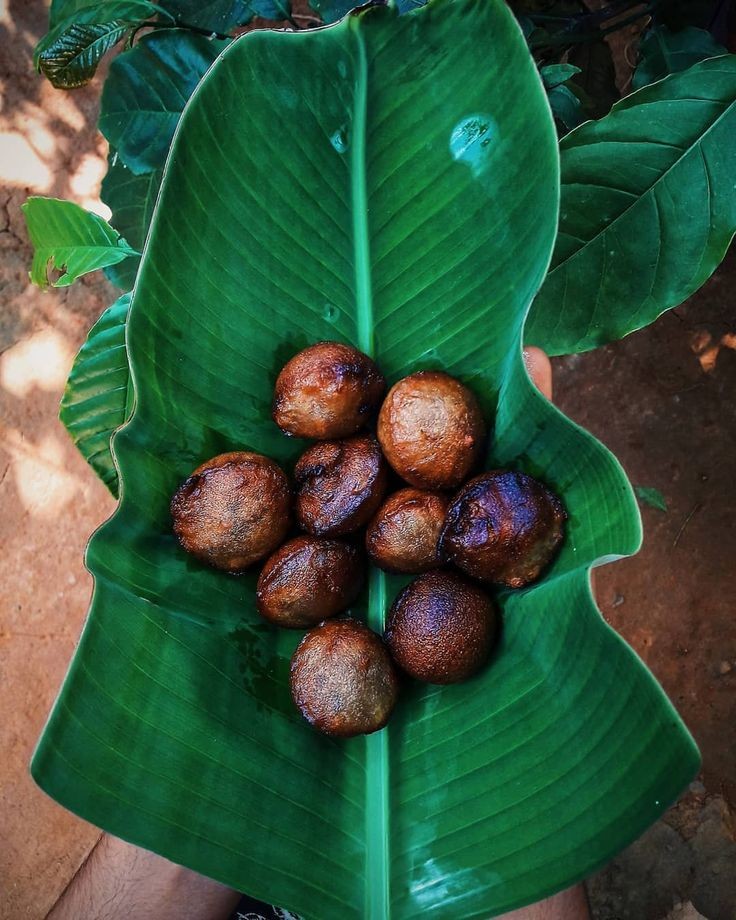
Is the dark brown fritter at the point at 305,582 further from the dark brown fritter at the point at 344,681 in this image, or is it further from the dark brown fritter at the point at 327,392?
the dark brown fritter at the point at 327,392

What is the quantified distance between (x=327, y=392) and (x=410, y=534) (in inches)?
11.2

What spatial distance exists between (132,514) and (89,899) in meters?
1.32

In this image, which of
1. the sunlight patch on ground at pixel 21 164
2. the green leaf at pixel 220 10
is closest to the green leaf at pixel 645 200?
the green leaf at pixel 220 10

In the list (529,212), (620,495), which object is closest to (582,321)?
(529,212)

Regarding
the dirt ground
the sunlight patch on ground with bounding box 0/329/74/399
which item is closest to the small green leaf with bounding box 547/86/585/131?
the dirt ground

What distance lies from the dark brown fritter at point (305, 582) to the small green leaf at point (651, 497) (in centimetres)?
158

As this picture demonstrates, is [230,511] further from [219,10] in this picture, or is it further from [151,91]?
[219,10]

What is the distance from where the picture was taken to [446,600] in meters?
1.25

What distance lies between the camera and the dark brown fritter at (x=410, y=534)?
130 cm

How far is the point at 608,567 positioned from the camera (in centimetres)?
278

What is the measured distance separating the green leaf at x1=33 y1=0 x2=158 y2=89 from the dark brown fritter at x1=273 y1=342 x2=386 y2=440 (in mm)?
1029

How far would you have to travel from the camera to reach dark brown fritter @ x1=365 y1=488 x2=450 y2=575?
130 centimetres

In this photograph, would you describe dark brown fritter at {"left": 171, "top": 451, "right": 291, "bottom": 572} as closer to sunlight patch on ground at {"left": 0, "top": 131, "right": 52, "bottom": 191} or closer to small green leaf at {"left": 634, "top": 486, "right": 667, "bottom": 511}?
small green leaf at {"left": 634, "top": 486, "right": 667, "bottom": 511}

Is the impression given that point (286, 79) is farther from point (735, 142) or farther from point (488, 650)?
point (488, 650)
